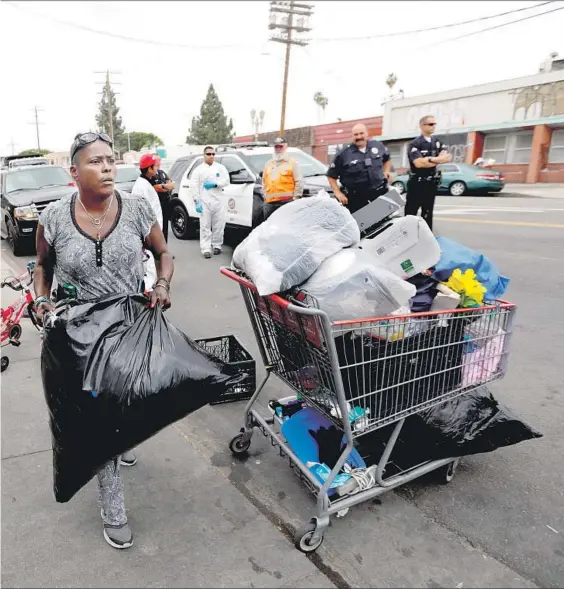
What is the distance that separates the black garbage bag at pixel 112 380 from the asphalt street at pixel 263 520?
0.44 m

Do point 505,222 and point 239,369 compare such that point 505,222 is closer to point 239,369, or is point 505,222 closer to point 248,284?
point 239,369

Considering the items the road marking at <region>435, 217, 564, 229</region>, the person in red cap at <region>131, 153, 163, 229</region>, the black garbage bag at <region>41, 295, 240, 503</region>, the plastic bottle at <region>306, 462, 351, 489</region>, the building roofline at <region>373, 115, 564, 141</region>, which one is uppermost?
the building roofline at <region>373, 115, 564, 141</region>

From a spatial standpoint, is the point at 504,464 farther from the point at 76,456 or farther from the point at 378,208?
the point at 76,456

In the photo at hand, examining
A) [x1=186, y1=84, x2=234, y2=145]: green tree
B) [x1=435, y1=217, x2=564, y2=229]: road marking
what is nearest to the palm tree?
[x1=186, y1=84, x2=234, y2=145]: green tree

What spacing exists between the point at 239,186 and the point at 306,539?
24.6 feet

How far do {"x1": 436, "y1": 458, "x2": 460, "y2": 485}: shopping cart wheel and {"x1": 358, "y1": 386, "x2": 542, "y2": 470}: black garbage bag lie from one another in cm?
12

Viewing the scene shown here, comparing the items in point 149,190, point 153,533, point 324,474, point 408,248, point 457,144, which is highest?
point 457,144

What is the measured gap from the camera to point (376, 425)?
237cm

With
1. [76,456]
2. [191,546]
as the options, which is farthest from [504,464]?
[76,456]

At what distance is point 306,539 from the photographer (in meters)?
2.26

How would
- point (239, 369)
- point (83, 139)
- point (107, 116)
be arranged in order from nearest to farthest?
1. point (83, 139)
2. point (239, 369)
3. point (107, 116)

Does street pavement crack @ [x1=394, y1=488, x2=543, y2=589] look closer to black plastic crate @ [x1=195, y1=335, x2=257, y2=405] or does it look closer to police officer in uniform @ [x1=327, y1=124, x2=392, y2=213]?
black plastic crate @ [x1=195, y1=335, x2=257, y2=405]

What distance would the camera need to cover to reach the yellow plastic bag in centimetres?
254

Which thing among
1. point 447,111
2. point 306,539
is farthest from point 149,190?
point 447,111
